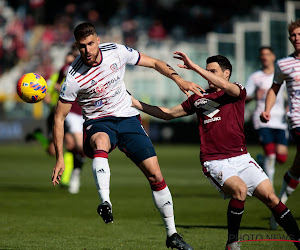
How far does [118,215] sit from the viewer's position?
8852 millimetres

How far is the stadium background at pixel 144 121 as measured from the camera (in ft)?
24.2

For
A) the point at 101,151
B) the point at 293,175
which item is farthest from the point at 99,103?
the point at 293,175

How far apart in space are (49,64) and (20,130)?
312cm

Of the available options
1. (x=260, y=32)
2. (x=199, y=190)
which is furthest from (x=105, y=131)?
(x=260, y=32)

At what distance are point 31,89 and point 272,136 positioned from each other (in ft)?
17.6

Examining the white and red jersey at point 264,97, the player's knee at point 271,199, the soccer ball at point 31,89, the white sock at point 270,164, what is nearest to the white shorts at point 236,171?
the player's knee at point 271,199

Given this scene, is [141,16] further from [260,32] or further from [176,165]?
[176,165]

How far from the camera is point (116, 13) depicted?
2867 centimetres

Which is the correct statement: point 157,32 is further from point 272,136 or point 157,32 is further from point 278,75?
point 278,75

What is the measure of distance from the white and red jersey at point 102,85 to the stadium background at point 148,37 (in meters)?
16.7

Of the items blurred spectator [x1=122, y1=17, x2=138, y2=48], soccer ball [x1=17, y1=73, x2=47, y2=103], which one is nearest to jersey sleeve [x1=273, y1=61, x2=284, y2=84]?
soccer ball [x1=17, y1=73, x2=47, y2=103]

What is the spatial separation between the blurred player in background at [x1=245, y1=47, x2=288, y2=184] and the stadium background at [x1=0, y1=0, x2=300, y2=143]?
11810 mm

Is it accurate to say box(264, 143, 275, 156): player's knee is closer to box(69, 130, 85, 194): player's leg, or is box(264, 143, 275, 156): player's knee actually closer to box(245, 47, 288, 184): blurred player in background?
box(245, 47, 288, 184): blurred player in background

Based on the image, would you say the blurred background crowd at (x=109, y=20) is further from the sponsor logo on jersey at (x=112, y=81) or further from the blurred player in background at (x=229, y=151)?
the blurred player in background at (x=229, y=151)
